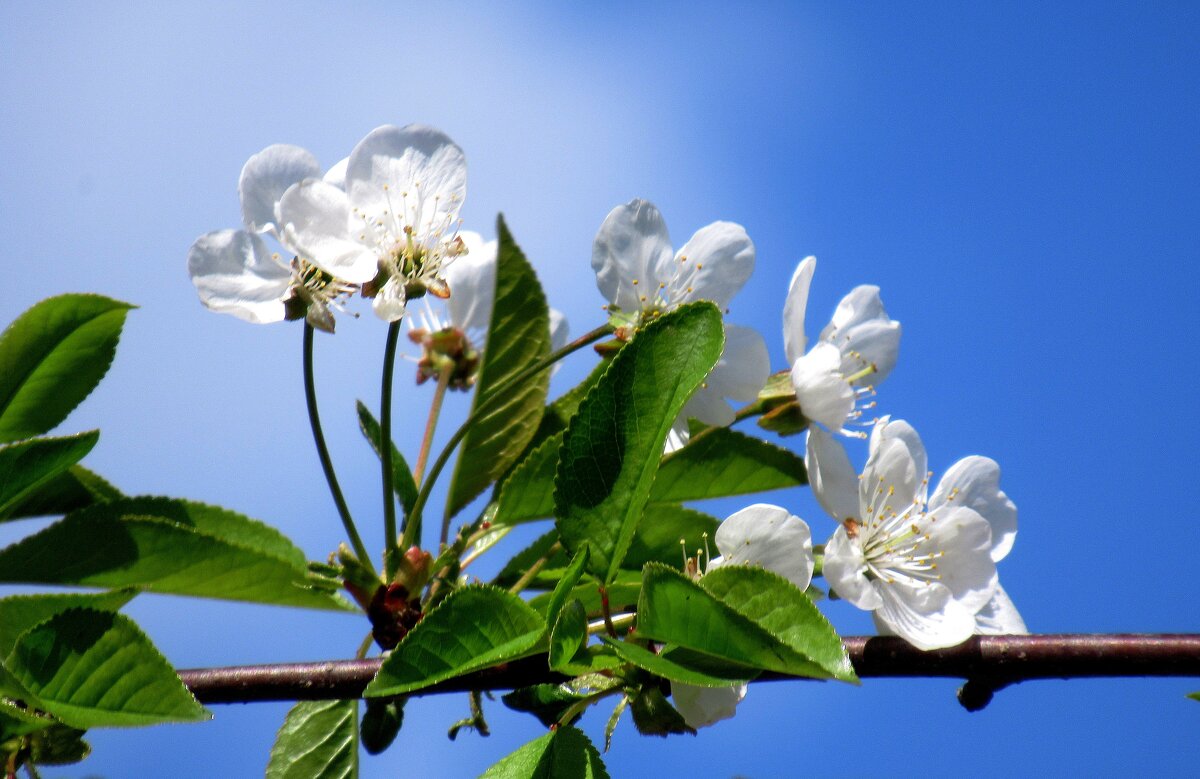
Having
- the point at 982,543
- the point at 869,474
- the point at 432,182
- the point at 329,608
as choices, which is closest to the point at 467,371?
the point at 432,182

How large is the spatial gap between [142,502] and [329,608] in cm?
27

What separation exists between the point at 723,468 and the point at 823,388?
0.54 ft

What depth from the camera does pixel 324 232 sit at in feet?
4.31

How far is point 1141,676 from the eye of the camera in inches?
43.1

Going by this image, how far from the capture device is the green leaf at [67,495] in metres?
1.35

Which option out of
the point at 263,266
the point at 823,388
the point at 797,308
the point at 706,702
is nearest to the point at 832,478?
the point at 823,388

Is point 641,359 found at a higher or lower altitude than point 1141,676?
higher

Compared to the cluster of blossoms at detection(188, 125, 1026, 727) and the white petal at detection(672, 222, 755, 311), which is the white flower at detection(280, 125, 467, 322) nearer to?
the cluster of blossoms at detection(188, 125, 1026, 727)

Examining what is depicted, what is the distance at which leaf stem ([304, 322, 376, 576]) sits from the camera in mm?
1266

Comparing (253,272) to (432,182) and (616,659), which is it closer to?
(432,182)

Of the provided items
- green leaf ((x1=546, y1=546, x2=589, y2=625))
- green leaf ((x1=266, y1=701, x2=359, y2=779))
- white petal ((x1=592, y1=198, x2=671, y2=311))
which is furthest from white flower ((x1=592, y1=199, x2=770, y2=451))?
green leaf ((x1=266, y1=701, x2=359, y2=779))

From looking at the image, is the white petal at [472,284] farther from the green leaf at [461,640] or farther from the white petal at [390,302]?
the green leaf at [461,640]

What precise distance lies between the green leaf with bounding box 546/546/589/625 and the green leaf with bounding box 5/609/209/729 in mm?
335

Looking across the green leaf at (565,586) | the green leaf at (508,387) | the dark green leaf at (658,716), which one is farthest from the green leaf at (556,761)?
the green leaf at (508,387)
